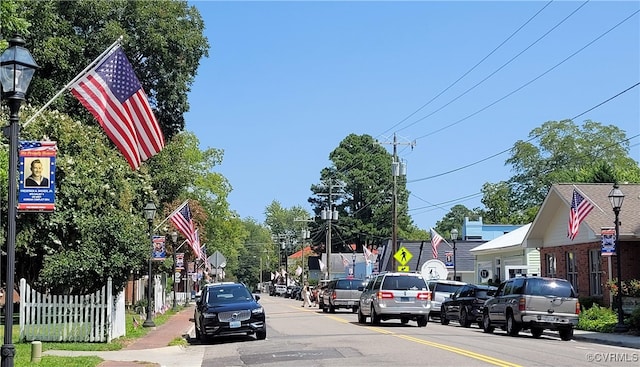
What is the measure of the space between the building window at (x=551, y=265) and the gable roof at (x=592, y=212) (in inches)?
34.7

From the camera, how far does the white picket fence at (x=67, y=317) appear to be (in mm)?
21344

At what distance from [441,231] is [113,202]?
128220 mm

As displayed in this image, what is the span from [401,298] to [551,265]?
53.3 ft

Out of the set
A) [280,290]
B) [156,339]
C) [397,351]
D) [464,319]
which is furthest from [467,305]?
[280,290]

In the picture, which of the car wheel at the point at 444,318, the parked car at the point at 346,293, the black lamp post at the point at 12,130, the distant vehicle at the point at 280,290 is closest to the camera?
the black lamp post at the point at 12,130

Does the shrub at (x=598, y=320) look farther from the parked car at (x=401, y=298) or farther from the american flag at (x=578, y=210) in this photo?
the parked car at (x=401, y=298)

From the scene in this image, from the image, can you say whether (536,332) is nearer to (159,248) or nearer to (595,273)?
(595,273)

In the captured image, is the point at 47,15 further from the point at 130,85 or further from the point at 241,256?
the point at 241,256

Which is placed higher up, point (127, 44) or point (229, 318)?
point (127, 44)

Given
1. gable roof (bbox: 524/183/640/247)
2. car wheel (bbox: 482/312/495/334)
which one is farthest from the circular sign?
car wheel (bbox: 482/312/495/334)

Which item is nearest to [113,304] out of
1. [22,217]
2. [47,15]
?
[22,217]

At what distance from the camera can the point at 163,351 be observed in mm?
20562

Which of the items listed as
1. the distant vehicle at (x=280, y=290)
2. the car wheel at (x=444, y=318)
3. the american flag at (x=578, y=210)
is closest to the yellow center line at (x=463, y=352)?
the car wheel at (x=444, y=318)

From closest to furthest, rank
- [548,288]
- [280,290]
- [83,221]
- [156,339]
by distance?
[156,339] → [548,288] → [83,221] → [280,290]
